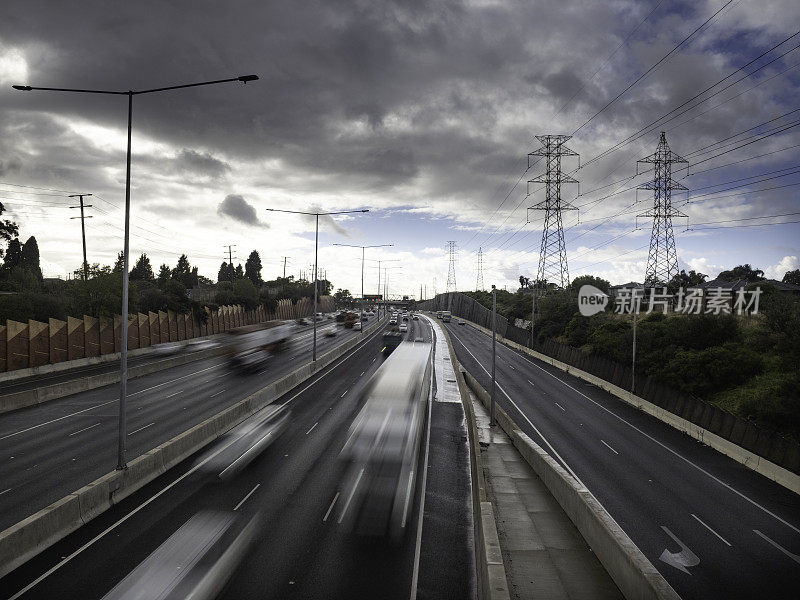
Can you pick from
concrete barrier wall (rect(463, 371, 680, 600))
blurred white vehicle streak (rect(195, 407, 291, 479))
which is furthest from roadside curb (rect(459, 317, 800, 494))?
blurred white vehicle streak (rect(195, 407, 291, 479))

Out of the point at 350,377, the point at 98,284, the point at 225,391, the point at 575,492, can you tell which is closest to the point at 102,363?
the point at 98,284

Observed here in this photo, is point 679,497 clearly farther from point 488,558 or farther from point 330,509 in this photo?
point 330,509

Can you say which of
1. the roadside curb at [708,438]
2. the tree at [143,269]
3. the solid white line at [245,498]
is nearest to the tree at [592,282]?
the roadside curb at [708,438]

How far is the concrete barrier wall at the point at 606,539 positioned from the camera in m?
11.1

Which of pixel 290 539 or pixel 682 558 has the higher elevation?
pixel 290 539

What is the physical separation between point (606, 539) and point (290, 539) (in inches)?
353

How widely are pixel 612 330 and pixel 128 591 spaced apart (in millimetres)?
55405

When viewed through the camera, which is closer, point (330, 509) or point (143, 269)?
point (330, 509)

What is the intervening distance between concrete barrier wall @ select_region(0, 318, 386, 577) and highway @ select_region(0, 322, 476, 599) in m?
0.28

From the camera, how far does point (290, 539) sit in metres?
14.6

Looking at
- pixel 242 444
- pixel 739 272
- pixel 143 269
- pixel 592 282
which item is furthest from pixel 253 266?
pixel 242 444

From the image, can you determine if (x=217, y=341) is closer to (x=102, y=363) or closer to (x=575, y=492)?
(x=102, y=363)

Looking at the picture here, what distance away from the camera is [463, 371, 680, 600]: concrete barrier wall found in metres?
11.1

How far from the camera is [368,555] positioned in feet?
45.4
